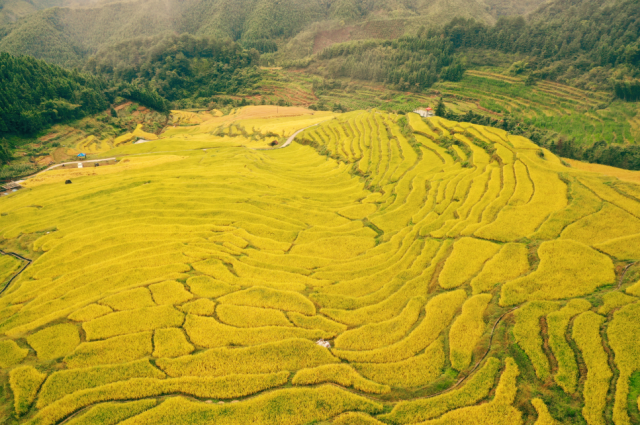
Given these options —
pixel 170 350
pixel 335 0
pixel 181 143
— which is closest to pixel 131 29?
pixel 335 0

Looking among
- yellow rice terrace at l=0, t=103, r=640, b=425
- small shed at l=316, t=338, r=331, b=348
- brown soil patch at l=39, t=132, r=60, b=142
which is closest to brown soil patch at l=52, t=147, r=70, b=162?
brown soil patch at l=39, t=132, r=60, b=142

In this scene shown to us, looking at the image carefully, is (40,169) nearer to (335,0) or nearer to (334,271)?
(334,271)

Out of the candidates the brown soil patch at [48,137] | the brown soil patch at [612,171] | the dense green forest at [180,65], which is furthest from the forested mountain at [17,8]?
the brown soil patch at [612,171]

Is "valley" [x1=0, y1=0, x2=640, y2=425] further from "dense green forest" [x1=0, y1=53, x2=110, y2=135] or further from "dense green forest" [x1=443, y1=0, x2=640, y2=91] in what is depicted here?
"dense green forest" [x1=443, y1=0, x2=640, y2=91]

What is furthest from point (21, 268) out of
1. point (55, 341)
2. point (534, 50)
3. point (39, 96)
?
point (534, 50)

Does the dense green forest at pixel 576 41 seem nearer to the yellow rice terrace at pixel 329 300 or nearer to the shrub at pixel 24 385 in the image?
the yellow rice terrace at pixel 329 300

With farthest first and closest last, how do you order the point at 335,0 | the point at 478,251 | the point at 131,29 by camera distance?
the point at 335,0 → the point at 131,29 → the point at 478,251

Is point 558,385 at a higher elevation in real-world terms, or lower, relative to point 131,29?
lower
